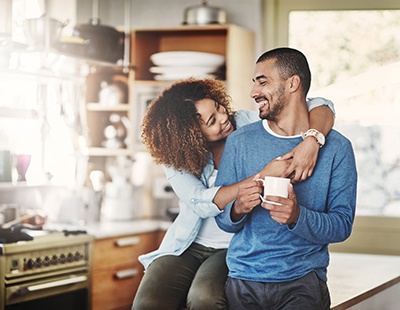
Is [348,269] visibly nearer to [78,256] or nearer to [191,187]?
[191,187]

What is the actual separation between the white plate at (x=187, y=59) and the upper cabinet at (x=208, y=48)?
67 millimetres

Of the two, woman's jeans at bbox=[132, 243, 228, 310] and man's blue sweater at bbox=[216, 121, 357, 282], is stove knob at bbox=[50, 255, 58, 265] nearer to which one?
woman's jeans at bbox=[132, 243, 228, 310]

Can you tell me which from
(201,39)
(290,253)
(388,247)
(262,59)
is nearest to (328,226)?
(290,253)

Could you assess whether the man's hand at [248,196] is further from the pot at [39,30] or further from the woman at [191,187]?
the pot at [39,30]

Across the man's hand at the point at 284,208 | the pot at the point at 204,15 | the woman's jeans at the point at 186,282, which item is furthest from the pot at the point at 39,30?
the man's hand at the point at 284,208

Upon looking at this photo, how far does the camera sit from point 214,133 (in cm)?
193

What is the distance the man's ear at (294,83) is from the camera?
1.70 metres

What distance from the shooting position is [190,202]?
1.91 metres

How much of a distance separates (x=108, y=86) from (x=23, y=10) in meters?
0.56

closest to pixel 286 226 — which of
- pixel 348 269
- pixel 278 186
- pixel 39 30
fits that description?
pixel 278 186

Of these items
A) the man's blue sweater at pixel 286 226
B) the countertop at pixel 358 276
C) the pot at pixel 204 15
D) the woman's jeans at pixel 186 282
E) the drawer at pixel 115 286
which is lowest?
the drawer at pixel 115 286

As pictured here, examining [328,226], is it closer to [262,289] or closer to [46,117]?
[262,289]

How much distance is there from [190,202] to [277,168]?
0.35 metres

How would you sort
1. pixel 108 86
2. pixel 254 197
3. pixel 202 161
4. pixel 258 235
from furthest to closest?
pixel 108 86
pixel 202 161
pixel 258 235
pixel 254 197
